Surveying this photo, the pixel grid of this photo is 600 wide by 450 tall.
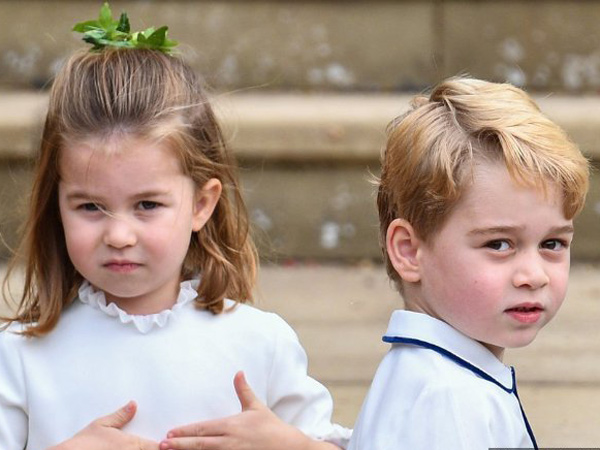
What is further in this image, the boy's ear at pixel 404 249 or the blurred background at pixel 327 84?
the blurred background at pixel 327 84

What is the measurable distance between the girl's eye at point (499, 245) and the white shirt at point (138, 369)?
0.61 meters

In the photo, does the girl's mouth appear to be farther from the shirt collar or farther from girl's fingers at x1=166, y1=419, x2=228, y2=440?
the shirt collar

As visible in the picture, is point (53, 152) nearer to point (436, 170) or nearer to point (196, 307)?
point (196, 307)

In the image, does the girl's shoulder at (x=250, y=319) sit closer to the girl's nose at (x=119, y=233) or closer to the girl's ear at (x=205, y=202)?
the girl's ear at (x=205, y=202)

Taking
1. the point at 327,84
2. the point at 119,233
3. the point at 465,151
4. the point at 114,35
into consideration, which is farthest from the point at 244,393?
the point at 327,84

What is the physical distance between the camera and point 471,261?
251 cm

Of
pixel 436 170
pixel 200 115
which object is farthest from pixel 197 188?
pixel 436 170

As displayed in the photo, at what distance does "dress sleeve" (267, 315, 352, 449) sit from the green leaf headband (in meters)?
0.69

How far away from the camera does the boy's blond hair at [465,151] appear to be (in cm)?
250

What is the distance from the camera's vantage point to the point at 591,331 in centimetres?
450

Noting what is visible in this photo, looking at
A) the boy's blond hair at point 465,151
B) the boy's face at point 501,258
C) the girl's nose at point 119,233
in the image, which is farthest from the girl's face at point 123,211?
the boy's face at point 501,258

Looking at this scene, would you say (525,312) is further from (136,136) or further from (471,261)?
(136,136)

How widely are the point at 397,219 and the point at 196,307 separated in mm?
544

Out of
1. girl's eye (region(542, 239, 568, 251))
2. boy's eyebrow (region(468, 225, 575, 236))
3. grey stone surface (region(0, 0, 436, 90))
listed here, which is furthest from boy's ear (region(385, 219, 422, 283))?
grey stone surface (region(0, 0, 436, 90))
